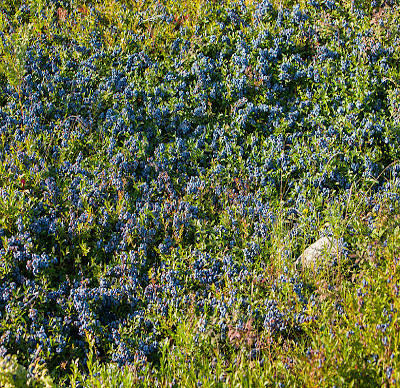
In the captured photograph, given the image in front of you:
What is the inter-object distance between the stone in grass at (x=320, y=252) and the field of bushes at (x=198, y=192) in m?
0.08

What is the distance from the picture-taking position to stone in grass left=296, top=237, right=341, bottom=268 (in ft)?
15.0

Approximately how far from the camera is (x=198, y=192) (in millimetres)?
→ 5492

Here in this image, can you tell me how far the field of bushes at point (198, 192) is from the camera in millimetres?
3990

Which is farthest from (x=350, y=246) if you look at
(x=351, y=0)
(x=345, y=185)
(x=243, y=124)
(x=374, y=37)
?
(x=351, y=0)

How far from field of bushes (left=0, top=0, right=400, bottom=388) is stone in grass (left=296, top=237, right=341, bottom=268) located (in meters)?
0.08

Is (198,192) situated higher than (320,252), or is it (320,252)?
(198,192)

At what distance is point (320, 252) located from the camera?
475cm

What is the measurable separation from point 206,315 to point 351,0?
5.42m

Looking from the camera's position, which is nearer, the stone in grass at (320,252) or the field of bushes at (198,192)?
the field of bushes at (198,192)

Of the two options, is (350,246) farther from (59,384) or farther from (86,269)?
(59,384)

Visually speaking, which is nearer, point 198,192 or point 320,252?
point 320,252

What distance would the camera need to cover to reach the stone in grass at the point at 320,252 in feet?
15.0

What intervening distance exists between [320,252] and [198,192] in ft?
5.05

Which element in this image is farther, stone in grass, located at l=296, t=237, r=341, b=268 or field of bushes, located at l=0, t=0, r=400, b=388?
stone in grass, located at l=296, t=237, r=341, b=268
